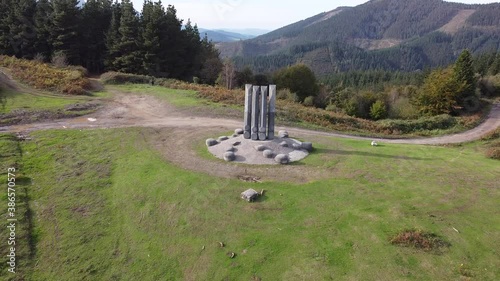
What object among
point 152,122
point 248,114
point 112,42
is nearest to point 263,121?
point 248,114

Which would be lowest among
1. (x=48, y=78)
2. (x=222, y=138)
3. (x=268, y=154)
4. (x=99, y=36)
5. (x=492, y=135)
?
(x=492, y=135)

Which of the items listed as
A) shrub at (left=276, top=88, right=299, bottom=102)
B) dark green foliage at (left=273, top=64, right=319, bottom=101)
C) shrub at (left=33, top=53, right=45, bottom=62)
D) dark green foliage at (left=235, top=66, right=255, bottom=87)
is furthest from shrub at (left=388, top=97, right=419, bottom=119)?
shrub at (left=33, top=53, right=45, bottom=62)

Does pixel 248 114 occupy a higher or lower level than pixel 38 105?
higher

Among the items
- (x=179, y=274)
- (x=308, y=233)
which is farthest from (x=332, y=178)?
(x=179, y=274)

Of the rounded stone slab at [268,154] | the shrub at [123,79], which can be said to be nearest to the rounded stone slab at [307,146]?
the rounded stone slab at [268,154]

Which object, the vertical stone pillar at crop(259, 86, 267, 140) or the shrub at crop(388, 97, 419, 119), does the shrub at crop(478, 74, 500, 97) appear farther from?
the vertical stone pillar at crop(259, 86, 267, 140)

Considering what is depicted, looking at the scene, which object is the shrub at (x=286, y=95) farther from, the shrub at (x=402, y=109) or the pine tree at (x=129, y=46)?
the pine tree at (x=129, y=46)

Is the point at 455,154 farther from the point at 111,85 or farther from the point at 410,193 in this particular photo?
the point at 111,85

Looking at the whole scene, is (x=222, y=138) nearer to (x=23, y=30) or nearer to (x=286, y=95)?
(x=286, y=95)
